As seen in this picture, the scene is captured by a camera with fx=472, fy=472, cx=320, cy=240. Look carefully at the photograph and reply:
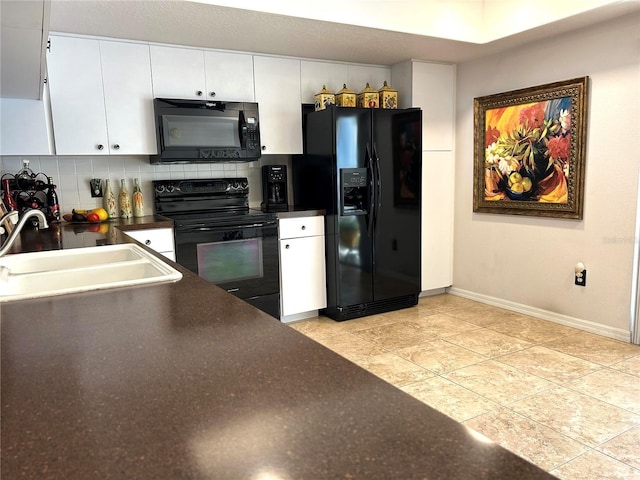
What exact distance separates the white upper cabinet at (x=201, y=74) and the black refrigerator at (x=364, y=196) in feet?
1.99

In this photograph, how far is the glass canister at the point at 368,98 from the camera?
397cm

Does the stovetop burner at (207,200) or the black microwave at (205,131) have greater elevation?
the black microwave at (205,131)

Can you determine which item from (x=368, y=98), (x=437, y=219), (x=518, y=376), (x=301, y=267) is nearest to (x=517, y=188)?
(x=437, y=219)

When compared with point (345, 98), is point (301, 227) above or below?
below

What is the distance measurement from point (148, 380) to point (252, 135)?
3.14 m

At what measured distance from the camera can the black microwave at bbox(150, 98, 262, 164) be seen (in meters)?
3.35

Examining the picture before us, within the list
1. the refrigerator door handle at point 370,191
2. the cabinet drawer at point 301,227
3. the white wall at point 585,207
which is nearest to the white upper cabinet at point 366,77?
the white wall at point 585,207

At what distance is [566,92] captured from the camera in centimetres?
343

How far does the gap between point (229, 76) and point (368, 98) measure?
45.6 inches

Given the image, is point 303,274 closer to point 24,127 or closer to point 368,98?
point 368,98

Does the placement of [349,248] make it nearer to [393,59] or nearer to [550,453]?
[393,59]

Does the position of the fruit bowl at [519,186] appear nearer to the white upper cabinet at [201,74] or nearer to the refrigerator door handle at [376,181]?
the refrigerator door handle at [376,181]

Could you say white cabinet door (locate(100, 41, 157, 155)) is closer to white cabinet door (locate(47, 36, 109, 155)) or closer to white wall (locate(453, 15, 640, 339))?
white cabinet door (locate(47, 36, 109, 155))

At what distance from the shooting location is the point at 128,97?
329cm
